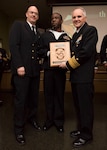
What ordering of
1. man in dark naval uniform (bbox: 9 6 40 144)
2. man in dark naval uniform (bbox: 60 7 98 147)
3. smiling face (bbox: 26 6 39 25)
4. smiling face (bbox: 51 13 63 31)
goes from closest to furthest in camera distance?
man in dark naval uniform (bbox: 60 7 98 147)
man in dark naval uniform (bbox: 9 6 40 144)
smiling face (bbox: 26 6 39 25)
smiling face (bbox: 51 13 63 31)

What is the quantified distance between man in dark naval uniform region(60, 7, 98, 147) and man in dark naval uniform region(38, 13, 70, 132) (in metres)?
0.27

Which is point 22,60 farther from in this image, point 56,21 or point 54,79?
point 56,21

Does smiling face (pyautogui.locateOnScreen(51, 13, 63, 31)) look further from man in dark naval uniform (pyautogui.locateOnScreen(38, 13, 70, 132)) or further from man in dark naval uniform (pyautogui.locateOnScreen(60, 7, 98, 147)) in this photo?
man in dark naval uniform (pyautogui.locateOnScreen(60, 7, 98, 147))

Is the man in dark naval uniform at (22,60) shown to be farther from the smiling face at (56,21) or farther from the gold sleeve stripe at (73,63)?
the gold sleeve stripe at (73,63)

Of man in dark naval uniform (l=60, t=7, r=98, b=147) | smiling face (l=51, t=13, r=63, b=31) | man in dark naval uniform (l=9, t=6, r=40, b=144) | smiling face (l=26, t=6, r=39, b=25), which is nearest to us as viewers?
man in dark naval uniform (l=60, t=7, r=98, b=147)

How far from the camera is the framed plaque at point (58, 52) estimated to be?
216 cm

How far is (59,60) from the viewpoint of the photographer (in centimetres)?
218

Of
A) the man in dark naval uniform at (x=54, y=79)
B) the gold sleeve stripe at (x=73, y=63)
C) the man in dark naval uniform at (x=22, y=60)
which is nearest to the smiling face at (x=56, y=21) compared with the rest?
the man in dark naval uniform at (x=54, y=79)

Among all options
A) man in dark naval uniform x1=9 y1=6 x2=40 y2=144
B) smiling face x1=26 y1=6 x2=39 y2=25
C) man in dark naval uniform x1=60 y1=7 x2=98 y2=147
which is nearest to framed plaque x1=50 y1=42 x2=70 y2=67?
man in dark naval uniform x1=60 y1=7 x2=98 y2=147

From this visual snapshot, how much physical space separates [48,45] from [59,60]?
0.26 meters

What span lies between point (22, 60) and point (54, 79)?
0.43 meters

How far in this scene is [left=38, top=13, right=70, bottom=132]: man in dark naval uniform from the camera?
2.33m

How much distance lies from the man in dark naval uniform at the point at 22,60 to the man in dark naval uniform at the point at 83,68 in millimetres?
352

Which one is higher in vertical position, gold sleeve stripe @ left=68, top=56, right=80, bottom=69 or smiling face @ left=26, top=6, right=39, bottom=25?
smiling face @ left=26, top=6, right=39, bottom=25
